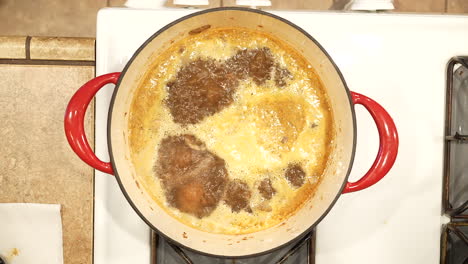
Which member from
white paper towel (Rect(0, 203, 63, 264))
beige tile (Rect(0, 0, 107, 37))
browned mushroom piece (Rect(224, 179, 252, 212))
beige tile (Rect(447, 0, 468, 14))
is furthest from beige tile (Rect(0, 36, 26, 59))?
beige tile (Rect(447, 0, 468, 14))

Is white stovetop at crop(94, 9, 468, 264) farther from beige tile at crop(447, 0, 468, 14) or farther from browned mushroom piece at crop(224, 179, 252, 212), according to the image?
beige tile at crop(447, 0, 468, 14)

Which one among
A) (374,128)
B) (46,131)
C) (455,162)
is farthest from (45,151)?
(455,162)

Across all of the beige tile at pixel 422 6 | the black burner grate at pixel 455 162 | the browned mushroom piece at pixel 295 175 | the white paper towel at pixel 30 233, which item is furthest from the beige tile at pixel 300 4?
the white paper towel at pixel 30 233

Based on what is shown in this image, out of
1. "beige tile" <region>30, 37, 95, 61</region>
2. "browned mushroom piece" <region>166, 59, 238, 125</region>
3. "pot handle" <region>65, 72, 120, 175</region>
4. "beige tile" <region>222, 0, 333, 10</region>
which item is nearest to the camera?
"pot handle" <region>65, 72, 120, 175</region>

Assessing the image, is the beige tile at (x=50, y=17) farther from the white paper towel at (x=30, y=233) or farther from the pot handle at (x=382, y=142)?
the pot handle at (x=382, y=142)

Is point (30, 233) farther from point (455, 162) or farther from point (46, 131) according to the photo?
point (455, 162)

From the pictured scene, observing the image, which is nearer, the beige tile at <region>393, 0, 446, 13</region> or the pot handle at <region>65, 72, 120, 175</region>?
the pot handle at <region>65, 72, 120, 175</region>

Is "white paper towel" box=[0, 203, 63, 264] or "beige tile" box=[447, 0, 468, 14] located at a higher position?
"beige tile" box=[447, 0, 468, 14]

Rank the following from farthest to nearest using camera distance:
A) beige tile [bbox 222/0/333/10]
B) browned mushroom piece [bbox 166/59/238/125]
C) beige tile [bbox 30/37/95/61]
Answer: beige tile [bbox 222/0/333/10] < beige tile [bbox 30/37/95/61] < browned mushroom piece [bbox 166/59/238/125]
